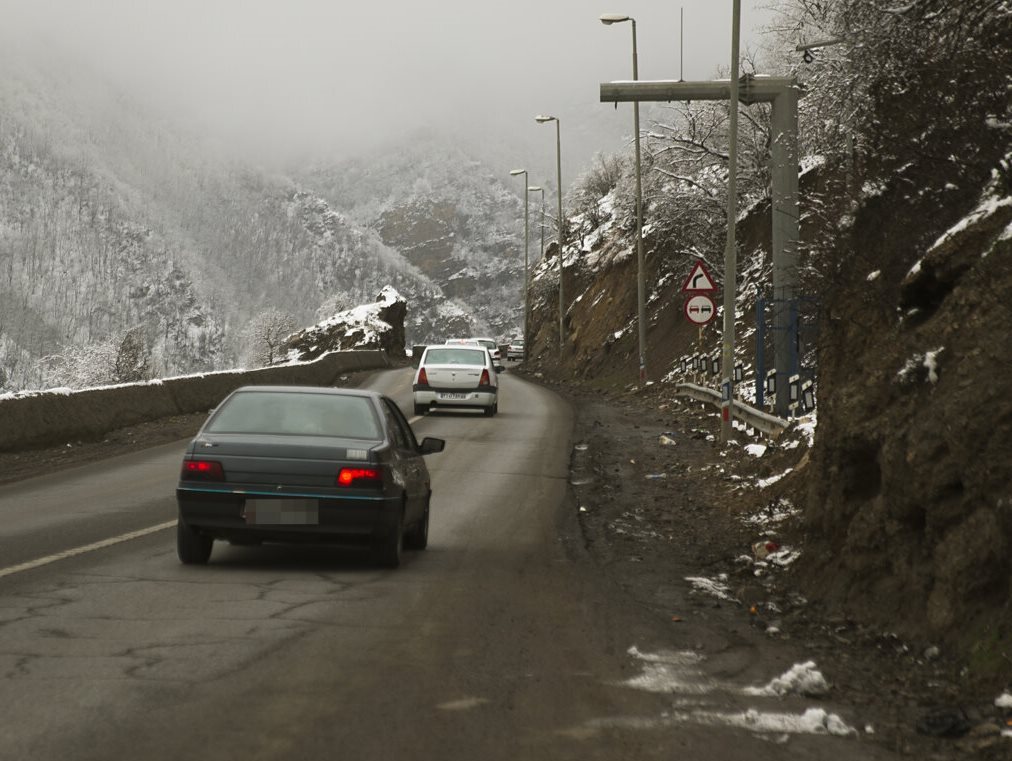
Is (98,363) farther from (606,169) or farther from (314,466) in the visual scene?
(314,466)

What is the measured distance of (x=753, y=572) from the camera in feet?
33.5

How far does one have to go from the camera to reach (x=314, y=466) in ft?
31.6

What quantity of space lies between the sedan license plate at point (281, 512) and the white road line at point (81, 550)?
5.40 ft

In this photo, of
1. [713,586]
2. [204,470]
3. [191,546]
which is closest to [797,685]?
[713,586]

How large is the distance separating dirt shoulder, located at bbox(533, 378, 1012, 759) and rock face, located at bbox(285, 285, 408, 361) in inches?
2874

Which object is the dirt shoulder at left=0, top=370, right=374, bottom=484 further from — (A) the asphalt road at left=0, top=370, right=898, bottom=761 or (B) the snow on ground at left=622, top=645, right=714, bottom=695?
(B) the snow on ground at left=622, top=645, right=714, bottom=695

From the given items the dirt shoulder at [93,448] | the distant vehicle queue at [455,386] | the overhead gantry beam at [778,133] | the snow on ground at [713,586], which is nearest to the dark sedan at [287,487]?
the snow on ground at [713,586]

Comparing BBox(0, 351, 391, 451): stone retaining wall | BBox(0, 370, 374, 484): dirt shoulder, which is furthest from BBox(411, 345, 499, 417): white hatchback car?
BBox(0, 370, 374, 484): dirt shoulder

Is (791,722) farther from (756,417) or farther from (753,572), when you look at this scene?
(756,417)

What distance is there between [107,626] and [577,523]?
671cm

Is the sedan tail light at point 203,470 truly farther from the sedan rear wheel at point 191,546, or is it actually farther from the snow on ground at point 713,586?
the snow on ground at point 713,586

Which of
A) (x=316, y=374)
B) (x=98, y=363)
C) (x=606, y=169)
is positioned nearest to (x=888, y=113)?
(x=316, y=374)

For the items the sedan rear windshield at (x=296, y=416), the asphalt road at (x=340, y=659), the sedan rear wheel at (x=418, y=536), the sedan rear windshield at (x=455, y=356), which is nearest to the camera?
the asphalt road at (x=340, y=659)

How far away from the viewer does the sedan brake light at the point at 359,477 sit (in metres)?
9.66
